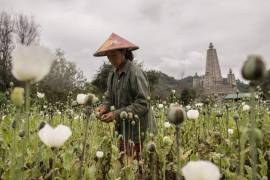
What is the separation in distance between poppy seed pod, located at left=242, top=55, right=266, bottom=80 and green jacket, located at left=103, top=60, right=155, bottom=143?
8.36ft

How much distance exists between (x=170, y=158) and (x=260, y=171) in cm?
94

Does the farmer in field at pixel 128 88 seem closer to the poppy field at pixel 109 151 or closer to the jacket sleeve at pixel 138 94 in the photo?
the jacket sleeve at pixel 138 94

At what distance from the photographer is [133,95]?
3.75 meters

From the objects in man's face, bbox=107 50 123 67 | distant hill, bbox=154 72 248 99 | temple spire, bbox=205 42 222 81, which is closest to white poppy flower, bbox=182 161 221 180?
distant hill, bbox=154 72 248 99

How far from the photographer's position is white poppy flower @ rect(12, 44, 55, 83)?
0.95m

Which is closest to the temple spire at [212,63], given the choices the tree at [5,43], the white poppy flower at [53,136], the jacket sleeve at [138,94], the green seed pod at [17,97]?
the tree at [5,43]

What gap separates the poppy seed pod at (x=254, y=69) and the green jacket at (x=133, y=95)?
100 inches

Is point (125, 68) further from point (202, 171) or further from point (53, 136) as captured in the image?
point (202, 171)

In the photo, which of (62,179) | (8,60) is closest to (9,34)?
(8,60)

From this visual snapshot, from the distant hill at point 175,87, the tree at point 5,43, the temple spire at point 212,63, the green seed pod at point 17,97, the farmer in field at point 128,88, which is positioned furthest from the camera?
the temple spire at point 212,63

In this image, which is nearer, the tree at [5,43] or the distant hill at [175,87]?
the distant hill at [175,87]

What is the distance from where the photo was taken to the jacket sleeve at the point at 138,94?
3445 mm

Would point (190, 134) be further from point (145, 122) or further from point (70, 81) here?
point (70, 81)

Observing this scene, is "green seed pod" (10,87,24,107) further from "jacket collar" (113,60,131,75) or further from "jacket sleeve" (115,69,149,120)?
"jacket collar" (113,60,131,75)
